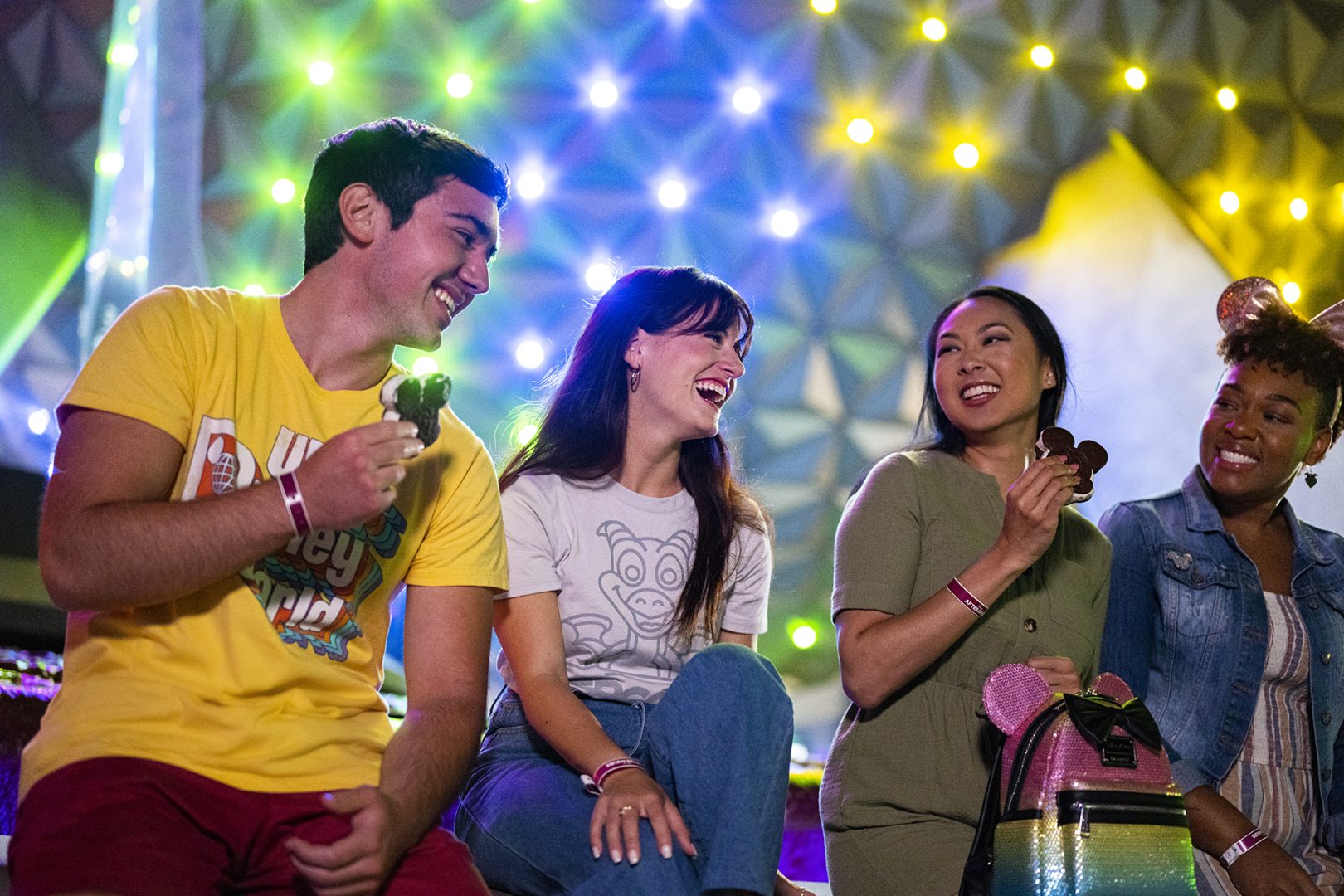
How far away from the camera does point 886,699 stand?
2.15m

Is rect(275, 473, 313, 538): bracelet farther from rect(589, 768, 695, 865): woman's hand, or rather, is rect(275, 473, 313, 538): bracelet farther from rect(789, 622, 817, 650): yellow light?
rect(789, 622, 817, 650): yellow light

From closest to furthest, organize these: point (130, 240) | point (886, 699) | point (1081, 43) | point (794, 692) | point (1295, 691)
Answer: point (886, 699) < point (1295, 691) < point (130, 240) < point (794, 692) < point (1081, 43)

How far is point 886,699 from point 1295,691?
3.13 feet

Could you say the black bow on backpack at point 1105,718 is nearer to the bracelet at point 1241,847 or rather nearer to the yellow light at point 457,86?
the bracelet at point 1241,847

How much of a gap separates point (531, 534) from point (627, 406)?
0.38 meters

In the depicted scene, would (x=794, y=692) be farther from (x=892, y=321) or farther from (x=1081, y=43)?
(x=1081, y=43)

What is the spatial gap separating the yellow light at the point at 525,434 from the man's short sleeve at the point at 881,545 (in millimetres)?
639

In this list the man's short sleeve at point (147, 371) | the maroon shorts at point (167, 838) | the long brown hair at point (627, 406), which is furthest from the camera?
the long brown hair at point (627, 406)

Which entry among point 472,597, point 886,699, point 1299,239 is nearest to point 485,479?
point 472,597

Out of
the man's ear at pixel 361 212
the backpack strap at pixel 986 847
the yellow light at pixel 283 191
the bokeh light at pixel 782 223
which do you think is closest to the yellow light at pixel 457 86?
the yellow light at pixel 283 191

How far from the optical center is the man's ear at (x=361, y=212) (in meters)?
1.77

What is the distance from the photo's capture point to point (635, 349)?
93.7 inches

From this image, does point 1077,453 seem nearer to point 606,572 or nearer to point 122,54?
point 606,572

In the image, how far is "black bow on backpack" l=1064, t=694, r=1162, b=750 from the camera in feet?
5.86
